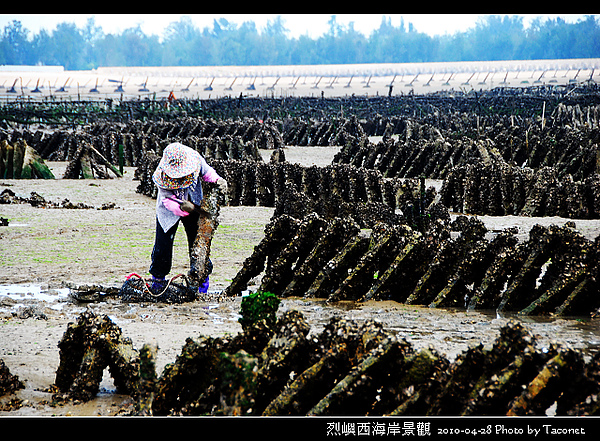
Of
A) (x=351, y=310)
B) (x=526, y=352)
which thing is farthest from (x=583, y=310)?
(x=526, y=352)

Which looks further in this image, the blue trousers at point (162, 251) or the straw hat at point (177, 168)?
the blue trousers at point (162, 251)

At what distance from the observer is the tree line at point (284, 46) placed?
113688mm

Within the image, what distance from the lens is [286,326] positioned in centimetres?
368

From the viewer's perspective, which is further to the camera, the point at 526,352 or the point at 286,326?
the point at 286,326

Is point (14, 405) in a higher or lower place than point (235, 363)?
lower

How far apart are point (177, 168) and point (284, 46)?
14147 cm

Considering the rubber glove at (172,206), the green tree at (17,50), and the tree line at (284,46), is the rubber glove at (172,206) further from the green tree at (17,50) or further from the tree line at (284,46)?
the tree line at (284,46)

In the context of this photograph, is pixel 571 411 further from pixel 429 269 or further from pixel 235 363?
pixel 429 269

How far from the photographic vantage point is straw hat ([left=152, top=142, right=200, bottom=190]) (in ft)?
21.4

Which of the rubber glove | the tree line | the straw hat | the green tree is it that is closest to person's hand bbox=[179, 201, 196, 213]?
the rubber glove

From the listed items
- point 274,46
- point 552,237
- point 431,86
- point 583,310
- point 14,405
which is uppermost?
point 274,46

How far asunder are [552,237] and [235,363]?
3.83 meters

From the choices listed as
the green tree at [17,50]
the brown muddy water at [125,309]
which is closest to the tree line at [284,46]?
the green tree at [17,50]

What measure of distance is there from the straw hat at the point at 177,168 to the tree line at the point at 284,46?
103 metres
